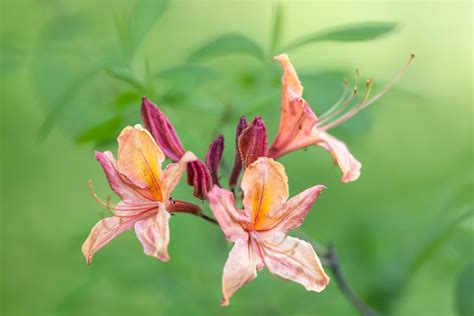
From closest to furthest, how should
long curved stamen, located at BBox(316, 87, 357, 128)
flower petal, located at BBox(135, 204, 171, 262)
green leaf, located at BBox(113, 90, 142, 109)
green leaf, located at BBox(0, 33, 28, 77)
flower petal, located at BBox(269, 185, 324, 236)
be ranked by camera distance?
flower petal, located at BBox(135, 204, 171, 262)
flower petal, located at BBox(269, 185, 324, 236)
long curved stamen, located at BBox(316, 87, 357, 128)
green leaf, located at BBox(113, 90, 142, 109)
green leaf, located at BBox(0, 33, 28, 77)

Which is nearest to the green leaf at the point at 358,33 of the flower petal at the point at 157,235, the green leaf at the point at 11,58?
the flower petal at the point at 157,235

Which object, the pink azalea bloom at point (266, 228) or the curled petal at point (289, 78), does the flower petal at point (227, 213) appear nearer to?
the pink azalea bloom at point (266, 228)

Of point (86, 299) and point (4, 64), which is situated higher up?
point (4, 64)

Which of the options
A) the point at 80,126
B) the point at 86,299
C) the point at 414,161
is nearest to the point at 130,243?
the point at 86,299

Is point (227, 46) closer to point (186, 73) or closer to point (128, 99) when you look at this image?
point (186, 73)

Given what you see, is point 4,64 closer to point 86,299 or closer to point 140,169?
point 86,299

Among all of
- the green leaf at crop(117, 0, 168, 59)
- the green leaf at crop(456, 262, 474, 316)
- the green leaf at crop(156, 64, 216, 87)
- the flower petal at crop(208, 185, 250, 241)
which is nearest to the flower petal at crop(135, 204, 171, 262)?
the flower petal at crop(208, 185, 250, 241)

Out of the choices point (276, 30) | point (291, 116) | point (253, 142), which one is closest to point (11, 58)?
point (276, 30)

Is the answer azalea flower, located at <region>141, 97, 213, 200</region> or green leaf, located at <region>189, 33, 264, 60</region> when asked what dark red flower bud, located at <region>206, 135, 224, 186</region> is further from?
green leaf, located at <region>189, 33, 264, 60</region>
